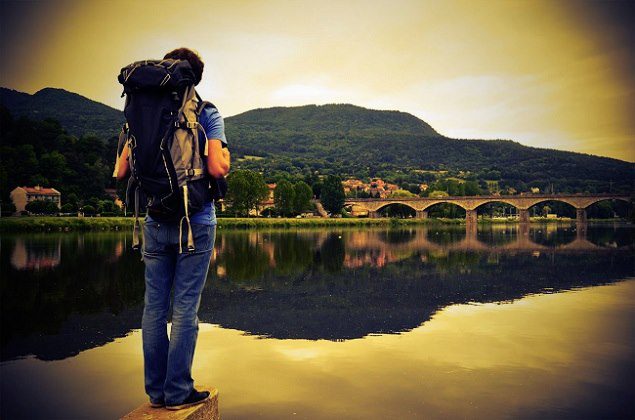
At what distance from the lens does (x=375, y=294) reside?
9703 mm

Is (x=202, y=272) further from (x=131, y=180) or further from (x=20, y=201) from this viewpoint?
(x=20, y=201)

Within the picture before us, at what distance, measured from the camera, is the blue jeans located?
3143 mm

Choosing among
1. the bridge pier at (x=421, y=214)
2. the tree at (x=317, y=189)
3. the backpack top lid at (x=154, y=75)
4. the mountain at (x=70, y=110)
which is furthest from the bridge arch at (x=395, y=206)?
the backpack top lid at (x=154, y=75)

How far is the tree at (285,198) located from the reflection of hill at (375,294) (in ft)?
201

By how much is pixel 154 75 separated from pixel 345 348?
3734 millimetres

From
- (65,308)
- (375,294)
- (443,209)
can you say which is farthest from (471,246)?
(443,209)

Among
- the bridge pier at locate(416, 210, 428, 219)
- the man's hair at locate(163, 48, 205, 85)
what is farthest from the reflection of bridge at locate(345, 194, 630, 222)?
the man's hair at locate(163, 48, 205, 85)

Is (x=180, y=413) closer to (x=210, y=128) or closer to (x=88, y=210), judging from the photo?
(x=210, y=128)

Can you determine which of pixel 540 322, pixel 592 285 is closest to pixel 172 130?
pixel 540 322

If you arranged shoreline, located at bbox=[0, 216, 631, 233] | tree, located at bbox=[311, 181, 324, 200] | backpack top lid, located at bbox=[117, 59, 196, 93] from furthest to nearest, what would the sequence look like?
tree, located at bbox=[311, 181, 324, 200], shoreline, located at bbox=[0, 216, 631, 233], backpack top lid, located at bbox=[117, 59, 196, 93]

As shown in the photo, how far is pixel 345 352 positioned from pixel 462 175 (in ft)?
621

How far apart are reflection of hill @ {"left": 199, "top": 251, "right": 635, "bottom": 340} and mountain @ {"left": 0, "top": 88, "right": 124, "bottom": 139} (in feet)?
383

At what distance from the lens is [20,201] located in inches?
2384

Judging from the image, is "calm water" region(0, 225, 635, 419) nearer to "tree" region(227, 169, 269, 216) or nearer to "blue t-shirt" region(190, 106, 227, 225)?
"blue t-shirt" region(190, 106, 227, 225)
